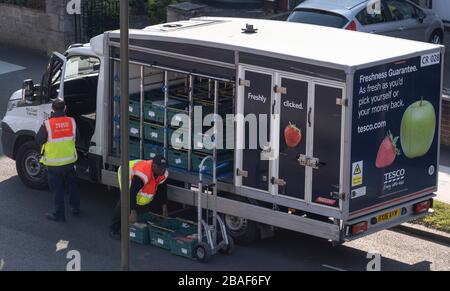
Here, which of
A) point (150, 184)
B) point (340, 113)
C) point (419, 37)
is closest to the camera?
point (340, 113)

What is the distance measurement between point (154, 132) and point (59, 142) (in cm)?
128

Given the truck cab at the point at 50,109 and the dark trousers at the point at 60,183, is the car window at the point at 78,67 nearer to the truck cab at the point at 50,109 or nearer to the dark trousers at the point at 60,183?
the truck cab at the point at 50,109

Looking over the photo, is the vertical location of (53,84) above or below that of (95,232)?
above

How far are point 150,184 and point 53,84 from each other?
8.97 feet

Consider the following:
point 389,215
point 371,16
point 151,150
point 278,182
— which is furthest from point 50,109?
point 371,16

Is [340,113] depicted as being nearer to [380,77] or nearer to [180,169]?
[380,77]

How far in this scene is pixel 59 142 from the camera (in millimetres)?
14484

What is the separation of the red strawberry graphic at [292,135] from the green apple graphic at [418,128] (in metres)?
1.23

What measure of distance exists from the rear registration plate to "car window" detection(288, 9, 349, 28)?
7051mm

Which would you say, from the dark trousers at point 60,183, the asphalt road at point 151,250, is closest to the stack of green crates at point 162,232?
the asphalt road at point 151,250

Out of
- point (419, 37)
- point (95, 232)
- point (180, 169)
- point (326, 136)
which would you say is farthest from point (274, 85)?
point (419, 37)

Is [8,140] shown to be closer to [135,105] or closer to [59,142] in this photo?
[59,142]

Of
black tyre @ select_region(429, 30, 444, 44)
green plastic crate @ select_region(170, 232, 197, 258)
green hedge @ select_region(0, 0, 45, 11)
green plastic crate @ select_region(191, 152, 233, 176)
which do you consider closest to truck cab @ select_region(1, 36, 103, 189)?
green plastic crate @ select_region(191, 152, 233, 176)
